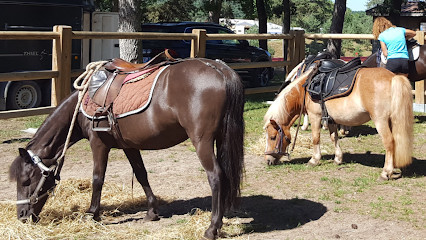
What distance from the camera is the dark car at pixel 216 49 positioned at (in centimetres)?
1548

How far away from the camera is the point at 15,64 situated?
1279 cm

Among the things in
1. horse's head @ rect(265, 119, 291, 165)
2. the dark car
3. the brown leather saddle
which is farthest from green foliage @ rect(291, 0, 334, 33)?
the brown leather saddle

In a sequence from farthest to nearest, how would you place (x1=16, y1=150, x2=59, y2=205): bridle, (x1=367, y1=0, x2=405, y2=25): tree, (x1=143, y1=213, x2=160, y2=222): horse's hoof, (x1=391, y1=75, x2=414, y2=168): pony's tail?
(x1=367, y1=0, x2=405, y2=25): tree, (x1=391, y1=75, x2=414, y2=168): pony's tail, (x1=143, y1=213, x2=160, y2=222): horse's hoof, (x1=16, y1=150, x2=59, y2=205): bridle

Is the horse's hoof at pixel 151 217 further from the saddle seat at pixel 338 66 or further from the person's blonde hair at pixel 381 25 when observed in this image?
the person's blonde hair at pixel 381 25

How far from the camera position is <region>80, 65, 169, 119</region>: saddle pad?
5293mm

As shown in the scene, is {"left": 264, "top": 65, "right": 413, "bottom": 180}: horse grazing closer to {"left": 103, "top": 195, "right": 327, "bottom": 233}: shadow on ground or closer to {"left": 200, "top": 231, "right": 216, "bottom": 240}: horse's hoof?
{"left": 103, "top": 195, "right": 327, "bottom": 233}: shadow on ground

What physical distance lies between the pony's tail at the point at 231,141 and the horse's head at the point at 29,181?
1.57 metres

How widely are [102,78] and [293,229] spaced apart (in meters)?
2.25

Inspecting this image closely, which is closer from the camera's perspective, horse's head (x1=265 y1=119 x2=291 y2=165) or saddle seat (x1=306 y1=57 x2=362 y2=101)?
saddle seat (x1=306 y1=57 x2=362 y2=101)

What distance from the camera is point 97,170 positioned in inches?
218

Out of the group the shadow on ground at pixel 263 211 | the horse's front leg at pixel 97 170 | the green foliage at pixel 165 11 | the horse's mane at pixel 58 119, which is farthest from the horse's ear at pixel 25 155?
the green foliage at pixel 165 11

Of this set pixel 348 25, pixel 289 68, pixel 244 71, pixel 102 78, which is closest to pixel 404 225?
pixel 102 78

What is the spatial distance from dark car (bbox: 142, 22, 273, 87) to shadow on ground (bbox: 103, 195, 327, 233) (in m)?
9.30

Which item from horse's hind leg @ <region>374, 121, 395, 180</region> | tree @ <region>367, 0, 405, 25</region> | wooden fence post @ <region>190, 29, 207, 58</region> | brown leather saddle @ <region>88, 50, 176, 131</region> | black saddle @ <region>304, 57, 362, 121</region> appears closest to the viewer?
brown leather saddle @ <region>88, 50, 176, 131</region>
